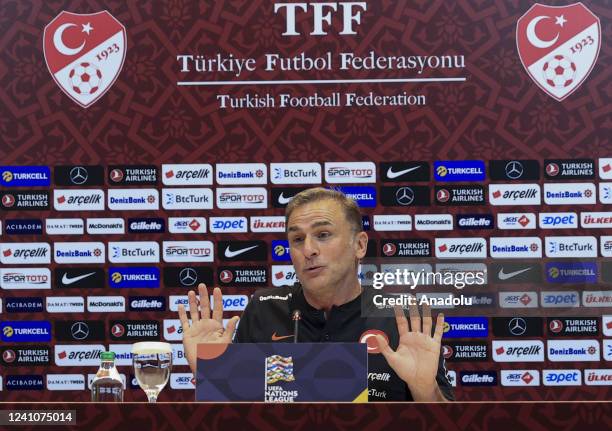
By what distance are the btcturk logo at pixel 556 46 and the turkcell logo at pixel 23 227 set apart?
9.23 ft

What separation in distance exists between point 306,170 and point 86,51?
141cm

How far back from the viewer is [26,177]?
15.2ft

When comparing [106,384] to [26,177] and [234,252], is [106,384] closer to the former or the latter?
[234,252]

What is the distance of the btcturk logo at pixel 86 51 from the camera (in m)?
4.69

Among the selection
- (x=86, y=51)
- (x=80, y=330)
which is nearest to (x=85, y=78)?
(x=86, y=51)

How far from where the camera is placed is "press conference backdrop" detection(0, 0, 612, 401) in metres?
4.55

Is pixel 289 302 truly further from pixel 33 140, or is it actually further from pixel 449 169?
pixel 33 140

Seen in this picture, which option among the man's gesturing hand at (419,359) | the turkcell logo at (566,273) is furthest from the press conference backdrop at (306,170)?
the man's gesturing hand at (419,359)

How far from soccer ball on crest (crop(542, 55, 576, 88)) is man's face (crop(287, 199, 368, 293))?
2.23 m

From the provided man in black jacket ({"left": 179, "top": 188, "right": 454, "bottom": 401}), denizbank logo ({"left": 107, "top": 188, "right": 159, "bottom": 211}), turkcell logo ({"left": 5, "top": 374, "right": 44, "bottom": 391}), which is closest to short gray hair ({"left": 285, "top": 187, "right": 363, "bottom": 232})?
man in black jacket ({"left": 179, "top": 188, "right": 454, "bottom": 401})

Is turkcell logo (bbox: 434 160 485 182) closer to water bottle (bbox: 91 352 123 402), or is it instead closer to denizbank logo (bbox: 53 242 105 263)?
denizbank logo (bbox: 53 242 105 263)

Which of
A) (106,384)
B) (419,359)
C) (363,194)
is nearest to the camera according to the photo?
(106,384)
